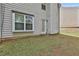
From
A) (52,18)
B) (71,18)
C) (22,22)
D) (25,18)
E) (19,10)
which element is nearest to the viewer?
(19,10)

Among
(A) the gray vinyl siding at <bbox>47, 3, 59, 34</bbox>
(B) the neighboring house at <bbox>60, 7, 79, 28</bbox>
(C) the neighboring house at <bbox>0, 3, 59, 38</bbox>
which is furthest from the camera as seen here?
(A) the gray vinyl siding at <bbox>47, 3, 59, 34</bbox>

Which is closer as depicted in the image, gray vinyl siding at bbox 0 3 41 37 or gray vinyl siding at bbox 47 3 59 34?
gray vinyl siding at bbox 0 3 41 37

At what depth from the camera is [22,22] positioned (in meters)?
11.8

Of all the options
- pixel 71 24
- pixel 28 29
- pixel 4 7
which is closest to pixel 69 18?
pixel 71 24

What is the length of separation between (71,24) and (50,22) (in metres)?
3.03

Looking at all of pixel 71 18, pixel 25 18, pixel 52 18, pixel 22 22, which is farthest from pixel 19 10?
pixel 52 18

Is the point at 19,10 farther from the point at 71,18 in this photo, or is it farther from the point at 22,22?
the point at 71,18

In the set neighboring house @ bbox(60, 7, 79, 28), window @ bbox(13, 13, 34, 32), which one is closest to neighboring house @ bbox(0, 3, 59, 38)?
window @ bbox(13, 13, 34, 32)

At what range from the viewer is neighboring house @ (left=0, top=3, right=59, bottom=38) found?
10.2m

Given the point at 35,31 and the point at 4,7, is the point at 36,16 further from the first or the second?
the point at 4,7

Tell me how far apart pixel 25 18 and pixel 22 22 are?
0.46m

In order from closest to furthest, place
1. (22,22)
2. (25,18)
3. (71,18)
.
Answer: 1. (22,22)
2. (25,18)
3. (71,18)

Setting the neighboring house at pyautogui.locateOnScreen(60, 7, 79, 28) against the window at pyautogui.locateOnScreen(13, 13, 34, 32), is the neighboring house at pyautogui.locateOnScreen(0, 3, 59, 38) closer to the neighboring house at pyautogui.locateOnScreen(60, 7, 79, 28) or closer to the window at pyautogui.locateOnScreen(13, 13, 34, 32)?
Answer: the window at pyautogui.locateOnScreen(13, 13, 34, 32)

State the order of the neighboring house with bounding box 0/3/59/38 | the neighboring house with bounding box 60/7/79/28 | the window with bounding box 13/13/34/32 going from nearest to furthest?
the neighboring house with bounding box 0/3/59/38, the window with bounding box 13/13/34/32, the neighboring house with bounding box 60/7/79/28
